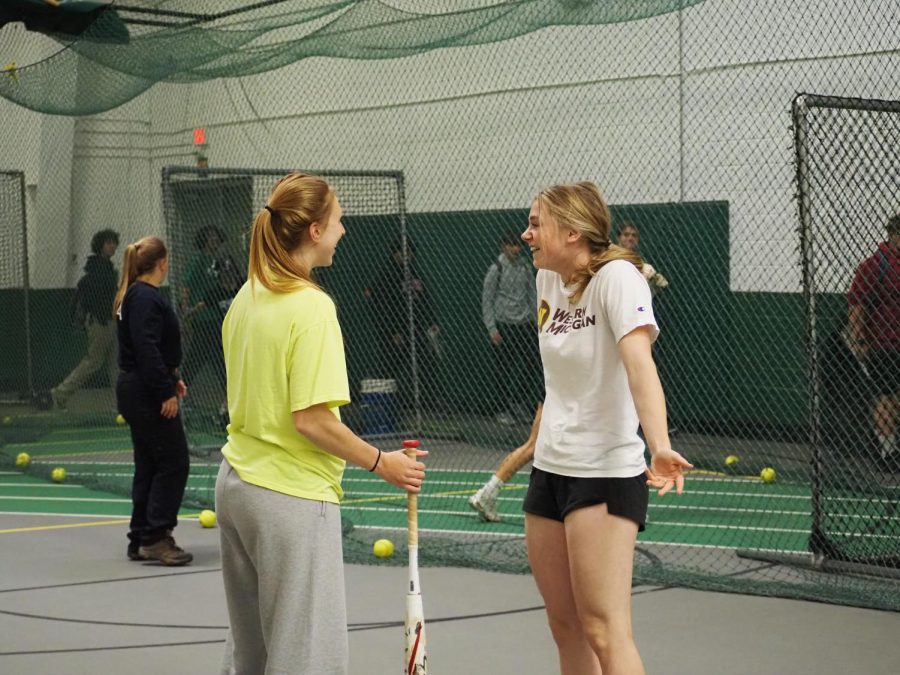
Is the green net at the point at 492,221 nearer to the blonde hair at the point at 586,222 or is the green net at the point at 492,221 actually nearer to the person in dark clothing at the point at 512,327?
the person in dark clothing at the point at 512,327

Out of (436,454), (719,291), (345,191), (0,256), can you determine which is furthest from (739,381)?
(0,256)

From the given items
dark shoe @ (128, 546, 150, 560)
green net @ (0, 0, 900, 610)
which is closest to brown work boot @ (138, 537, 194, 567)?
dark shoe @ (128, 546, 150, 560)

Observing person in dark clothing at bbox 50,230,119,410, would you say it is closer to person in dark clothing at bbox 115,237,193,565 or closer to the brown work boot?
person in dark clothing at bbox 115,237,193,565

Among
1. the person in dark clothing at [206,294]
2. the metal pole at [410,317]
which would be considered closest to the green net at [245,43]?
the person in dark clothing at [206,294]

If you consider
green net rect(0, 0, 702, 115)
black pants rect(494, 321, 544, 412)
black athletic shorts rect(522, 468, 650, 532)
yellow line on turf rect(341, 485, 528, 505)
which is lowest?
yellow line on turf rect(341, 485, 528, 505)

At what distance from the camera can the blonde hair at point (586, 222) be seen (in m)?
3.74

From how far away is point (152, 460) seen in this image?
24.2 ft

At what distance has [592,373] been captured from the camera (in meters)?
3.67

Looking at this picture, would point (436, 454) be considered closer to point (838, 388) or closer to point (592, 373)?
point (838, 388)

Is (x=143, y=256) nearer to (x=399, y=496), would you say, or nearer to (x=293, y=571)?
(x=399, y=496)

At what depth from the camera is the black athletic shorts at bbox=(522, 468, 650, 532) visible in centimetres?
363

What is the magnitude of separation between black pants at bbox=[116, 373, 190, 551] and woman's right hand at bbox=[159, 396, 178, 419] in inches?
1.5

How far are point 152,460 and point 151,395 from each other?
431 millimetres

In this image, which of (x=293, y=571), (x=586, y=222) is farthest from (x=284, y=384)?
(x=586, y=222)
